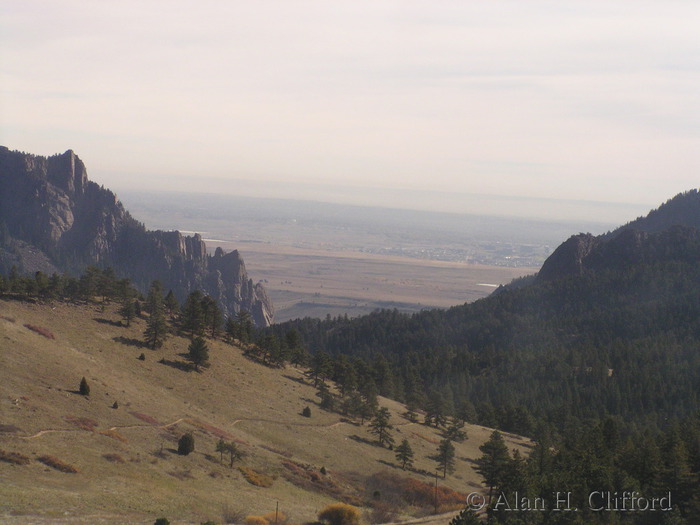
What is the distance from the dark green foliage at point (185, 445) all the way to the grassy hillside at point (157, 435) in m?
1.03

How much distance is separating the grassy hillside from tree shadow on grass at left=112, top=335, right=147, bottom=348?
0.94 ft

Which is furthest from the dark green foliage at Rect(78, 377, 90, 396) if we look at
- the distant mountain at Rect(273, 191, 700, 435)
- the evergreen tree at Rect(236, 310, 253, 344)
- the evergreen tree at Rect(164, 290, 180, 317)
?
the distant mountain at Rect(273, 191, 700, 435)

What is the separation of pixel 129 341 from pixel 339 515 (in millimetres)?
56127

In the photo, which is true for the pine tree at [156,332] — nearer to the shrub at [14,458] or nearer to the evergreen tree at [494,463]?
the shrub at [14,458]

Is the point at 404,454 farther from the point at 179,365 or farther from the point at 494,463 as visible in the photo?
the point at 179,365

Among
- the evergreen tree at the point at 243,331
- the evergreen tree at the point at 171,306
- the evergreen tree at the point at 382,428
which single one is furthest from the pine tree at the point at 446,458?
the evergreen tree at the point at 171,306

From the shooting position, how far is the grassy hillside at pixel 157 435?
49.0 m

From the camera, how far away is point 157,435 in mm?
66750

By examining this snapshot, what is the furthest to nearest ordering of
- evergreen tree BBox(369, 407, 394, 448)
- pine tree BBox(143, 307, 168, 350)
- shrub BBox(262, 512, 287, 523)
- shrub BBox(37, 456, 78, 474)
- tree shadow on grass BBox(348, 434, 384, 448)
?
pine tree BBox(143, 307, 168, 350) → evergreen tree BBox(369, 407, 394, 448) → tree shadow on grass BBox(348, 434, 384, 448) → shrub BBox(262, 512, 287, 523) → shrub BBox(37, 456, 78, 474)

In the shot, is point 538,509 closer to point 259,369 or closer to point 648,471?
point 648,471

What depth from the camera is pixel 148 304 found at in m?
119

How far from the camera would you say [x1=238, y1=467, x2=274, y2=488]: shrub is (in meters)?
62.7

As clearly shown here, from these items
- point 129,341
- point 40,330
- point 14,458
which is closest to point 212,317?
point 129,341

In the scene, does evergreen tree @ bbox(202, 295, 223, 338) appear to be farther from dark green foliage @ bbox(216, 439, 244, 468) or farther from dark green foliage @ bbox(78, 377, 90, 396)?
dark green foliage @ bbox(216, 439, 244, 468)
